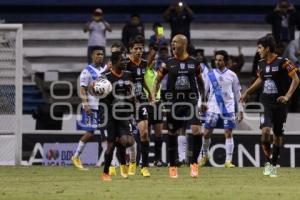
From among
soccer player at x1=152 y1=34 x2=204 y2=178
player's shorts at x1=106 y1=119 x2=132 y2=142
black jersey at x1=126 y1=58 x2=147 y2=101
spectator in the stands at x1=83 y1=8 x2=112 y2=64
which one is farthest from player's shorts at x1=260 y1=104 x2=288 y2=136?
spectator in the stands at x1=83 y1=8 x2=112 y2=64

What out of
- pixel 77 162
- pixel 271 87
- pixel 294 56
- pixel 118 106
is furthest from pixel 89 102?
pixel 294 56

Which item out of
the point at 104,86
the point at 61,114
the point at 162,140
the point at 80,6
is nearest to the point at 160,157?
the point at 162,140

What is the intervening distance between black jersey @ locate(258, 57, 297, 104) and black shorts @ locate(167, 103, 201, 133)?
4.25 ft

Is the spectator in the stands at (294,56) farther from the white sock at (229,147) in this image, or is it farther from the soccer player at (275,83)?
the soccer player at (275,83)

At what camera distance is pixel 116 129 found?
17359mm

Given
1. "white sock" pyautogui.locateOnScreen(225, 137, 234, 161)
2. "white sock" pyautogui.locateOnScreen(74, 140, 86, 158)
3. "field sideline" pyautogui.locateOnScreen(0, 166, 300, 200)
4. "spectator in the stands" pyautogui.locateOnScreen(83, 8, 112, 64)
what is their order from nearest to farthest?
"field sideline" pyautogui.locateOnScreen(0, 166, 300, 200), "white sock" pyautogui.locateOnScreen(74, 140, 86, 158), "white sock" pyautogui.locateOnScreen(225, 137, 234, 161), "spectator in the stands" pyautogui.locateOnScreen(83, 8, 112, 64)

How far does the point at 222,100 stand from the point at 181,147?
132cm

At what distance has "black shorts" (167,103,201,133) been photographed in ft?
57.7

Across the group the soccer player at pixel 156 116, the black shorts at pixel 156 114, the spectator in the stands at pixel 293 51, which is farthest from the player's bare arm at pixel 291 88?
the spectator in the stands at pixel 293 51

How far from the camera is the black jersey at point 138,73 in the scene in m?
19.1

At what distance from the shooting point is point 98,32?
2686 centimetres

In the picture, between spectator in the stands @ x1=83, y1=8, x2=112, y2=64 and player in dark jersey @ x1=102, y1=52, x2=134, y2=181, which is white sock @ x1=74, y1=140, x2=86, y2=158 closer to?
player in dark jersey @ x1=102, y1=52, x2=134, y2=181

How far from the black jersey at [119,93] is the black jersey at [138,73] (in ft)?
5.03

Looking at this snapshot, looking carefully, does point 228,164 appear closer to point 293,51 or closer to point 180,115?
point 180,115
